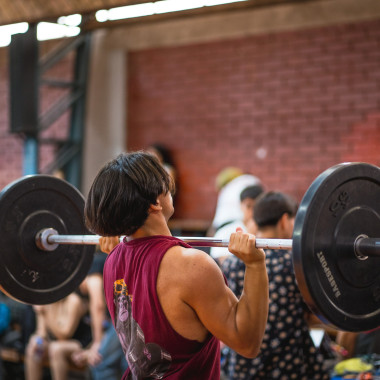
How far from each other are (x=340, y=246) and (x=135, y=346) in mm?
618

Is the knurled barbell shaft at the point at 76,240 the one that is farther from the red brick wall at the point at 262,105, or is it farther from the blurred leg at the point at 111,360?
the red brick wall at the point at 262,105

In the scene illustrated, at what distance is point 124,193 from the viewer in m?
1.73

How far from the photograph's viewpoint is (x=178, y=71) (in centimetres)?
702

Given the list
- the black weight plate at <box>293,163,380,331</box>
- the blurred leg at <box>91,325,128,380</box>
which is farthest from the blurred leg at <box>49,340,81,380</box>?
the black weight plate at <box>293,163,380,331</box>

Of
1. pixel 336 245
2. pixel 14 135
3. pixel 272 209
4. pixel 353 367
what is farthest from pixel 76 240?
pixel 14 135

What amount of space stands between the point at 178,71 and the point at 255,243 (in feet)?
18.0

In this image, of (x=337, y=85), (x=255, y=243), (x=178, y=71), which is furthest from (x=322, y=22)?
(x=255, y=243)

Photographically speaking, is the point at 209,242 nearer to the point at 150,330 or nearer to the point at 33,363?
the point at 150,330

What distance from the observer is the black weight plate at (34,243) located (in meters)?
2.34

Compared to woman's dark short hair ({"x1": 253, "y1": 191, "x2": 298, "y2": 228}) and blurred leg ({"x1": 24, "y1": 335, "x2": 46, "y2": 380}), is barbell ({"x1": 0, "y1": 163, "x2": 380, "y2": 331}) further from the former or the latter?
blurred leg ({"x1": 24, "y1": 335, "x2": 46, "y2": 380})

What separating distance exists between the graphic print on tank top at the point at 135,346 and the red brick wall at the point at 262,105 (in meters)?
4.61

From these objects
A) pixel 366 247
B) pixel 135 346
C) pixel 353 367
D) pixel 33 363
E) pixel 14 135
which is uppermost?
pixel 14 135

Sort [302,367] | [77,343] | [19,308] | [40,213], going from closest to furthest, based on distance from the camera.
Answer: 1. [40,213]
2. [302,367]
3. [77,343]
4. [19,308]

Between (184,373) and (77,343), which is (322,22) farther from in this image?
(184,373)
